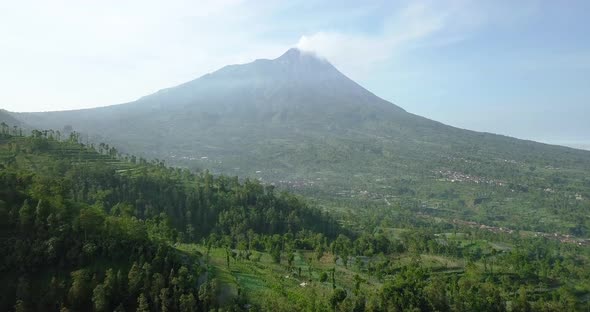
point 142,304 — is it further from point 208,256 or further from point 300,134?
point 300,134

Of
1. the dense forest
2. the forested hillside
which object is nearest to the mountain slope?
the dense forest

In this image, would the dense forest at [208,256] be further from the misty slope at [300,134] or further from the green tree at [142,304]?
the misty slope at [300,134]

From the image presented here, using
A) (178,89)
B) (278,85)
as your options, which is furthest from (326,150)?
(178,89)

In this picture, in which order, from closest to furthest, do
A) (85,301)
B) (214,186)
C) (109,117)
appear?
(85,301) → (214,186) → (109,117)

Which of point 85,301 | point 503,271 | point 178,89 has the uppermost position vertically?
point 178,89

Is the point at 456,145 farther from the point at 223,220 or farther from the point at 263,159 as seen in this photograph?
the point at 223,220

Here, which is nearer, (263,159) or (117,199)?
(117,199)

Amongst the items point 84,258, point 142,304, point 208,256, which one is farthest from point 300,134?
point 142,304
